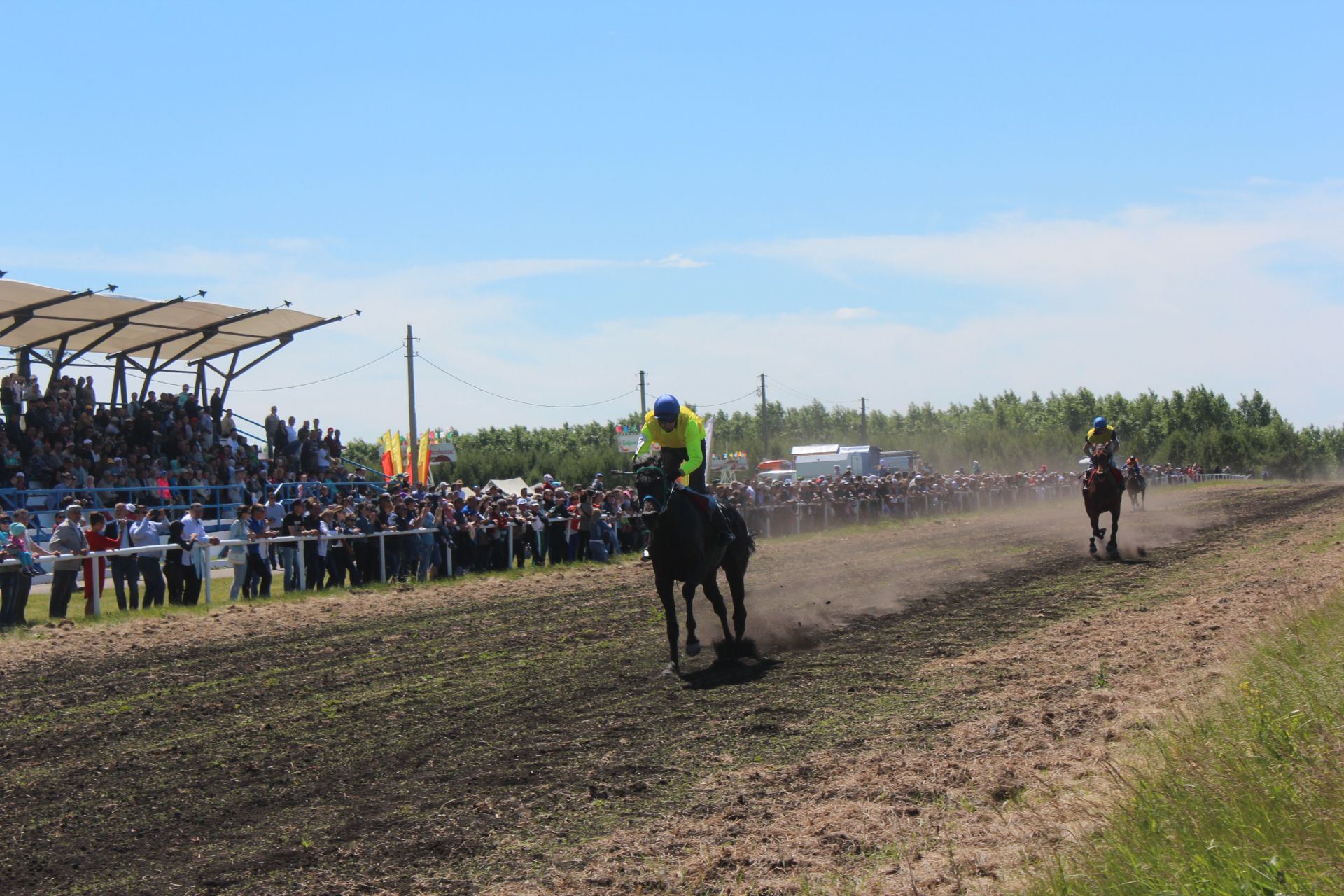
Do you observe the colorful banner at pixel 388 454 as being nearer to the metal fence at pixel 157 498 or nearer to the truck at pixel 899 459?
the metal fence at pixel 157 498

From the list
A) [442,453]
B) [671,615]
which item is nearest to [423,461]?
[442,453]

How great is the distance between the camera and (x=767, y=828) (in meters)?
6.01

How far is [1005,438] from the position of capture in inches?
3917

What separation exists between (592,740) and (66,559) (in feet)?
36.3

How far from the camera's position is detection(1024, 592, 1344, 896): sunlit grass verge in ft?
14.0

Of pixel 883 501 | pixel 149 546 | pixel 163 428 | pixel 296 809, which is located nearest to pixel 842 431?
pixel 883 501

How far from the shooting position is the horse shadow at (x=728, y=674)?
32.4 ft

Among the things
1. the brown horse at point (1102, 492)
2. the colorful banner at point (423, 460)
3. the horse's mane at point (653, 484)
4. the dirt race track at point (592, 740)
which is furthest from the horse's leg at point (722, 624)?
the colorful banner at point (423, 460)

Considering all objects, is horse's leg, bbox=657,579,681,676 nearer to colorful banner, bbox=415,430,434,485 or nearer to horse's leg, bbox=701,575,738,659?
horse's leg, bbox=701,575,738,659

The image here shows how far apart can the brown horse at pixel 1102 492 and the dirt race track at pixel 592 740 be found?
3.68m

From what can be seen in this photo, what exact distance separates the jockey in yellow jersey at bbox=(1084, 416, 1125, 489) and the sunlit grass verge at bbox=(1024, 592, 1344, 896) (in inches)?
498

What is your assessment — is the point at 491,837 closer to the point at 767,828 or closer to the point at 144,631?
the point at 767,828

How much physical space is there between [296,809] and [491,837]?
1.40m

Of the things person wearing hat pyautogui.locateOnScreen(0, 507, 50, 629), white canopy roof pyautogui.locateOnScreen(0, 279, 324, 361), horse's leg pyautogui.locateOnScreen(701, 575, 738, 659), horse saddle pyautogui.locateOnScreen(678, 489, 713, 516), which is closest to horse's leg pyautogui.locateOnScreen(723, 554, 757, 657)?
horse's leg pyautogui.locateOnScreen(701, 575, 738, 659)
